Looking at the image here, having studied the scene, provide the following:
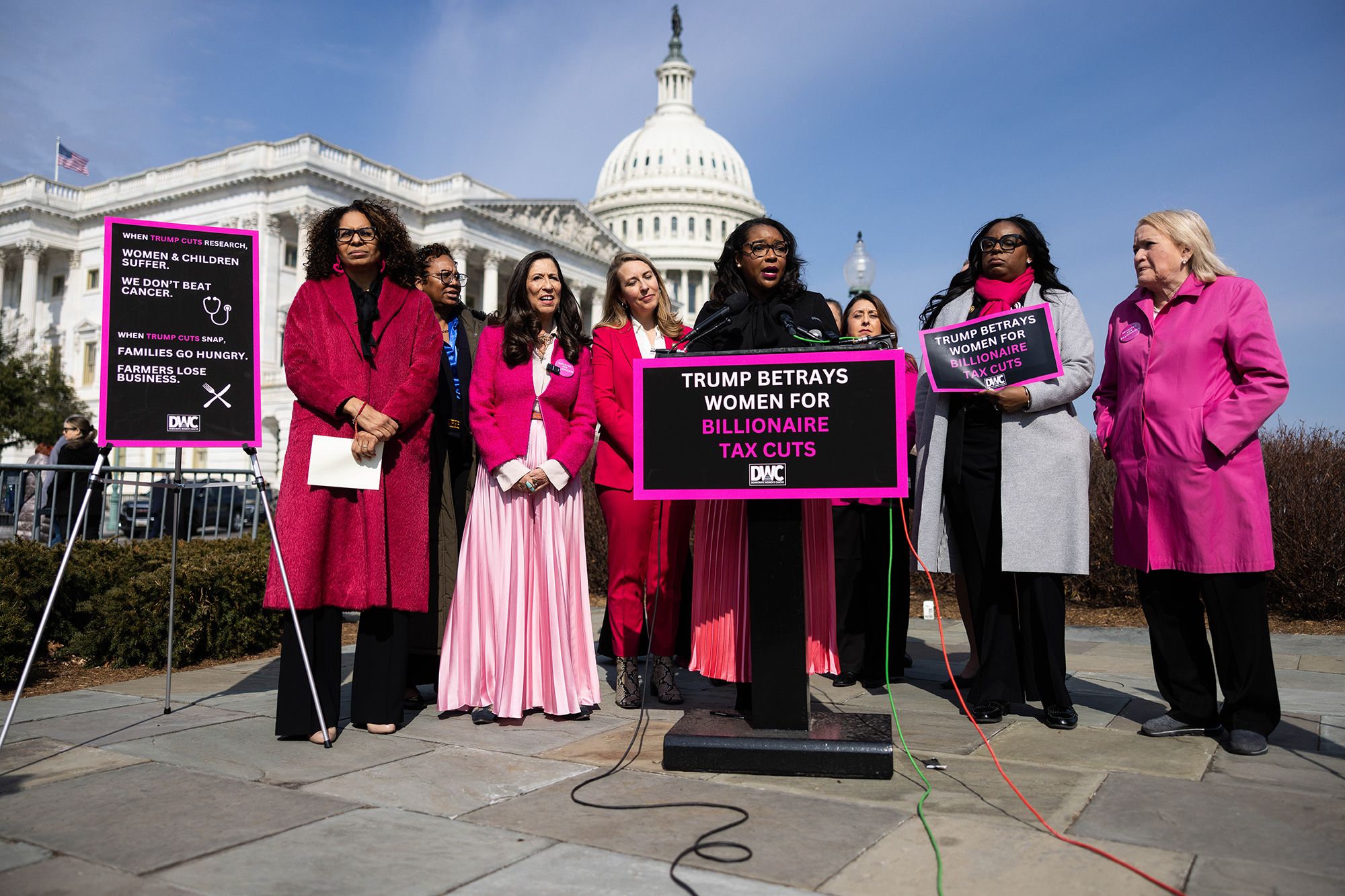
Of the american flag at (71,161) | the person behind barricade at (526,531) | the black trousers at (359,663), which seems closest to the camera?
the black trousers at (359,663)

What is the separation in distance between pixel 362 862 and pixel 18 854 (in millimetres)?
1005

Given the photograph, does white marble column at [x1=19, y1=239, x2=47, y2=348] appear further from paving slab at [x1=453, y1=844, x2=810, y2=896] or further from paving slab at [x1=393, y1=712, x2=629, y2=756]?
paving slab at [x1=453, y1=844, x2=810, y2=896]

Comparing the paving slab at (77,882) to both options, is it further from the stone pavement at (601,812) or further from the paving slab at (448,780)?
the paving slab at (448,780)

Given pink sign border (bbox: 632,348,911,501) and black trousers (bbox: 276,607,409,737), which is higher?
pink sign border (bbox: 632,348,911,501)

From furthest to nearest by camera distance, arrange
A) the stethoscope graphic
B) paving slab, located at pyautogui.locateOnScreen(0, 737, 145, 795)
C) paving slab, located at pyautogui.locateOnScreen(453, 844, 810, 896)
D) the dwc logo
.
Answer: the stethoscope graphic < the dwc logo < paving slab, located at pyautogui.locateOnScreen(0, 737, 145, 795) < paving slab, located at pyautogui.locateOnScreen(453, 844, 810, 896)

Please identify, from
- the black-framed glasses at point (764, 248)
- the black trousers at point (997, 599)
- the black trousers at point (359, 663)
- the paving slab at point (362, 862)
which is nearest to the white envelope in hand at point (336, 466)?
the black trousers at point (359, 663)

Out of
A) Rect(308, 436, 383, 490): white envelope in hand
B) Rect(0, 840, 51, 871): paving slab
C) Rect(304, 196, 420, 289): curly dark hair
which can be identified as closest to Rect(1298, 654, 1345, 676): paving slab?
Rect(308, 436, 383, 490): white envelope in hand

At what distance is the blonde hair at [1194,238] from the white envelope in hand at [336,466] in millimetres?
3782

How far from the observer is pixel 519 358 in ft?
17.4

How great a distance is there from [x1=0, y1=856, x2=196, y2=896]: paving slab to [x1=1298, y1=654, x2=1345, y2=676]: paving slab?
6.75 m

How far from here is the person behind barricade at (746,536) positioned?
4375 millimetres

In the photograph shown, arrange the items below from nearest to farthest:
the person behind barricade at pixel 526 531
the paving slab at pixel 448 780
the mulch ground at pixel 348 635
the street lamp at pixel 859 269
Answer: the paving slab at pixel 448 780
the person behind barricade at pixel 526 531
the mulch ground at pixel 348 635
the street lamp at pixel 859 269

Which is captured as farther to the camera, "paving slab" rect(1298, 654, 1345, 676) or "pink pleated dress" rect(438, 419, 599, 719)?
"paving slab" rect(1298, 654, 1345, 676)

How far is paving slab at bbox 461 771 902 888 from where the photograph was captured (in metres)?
2.91
